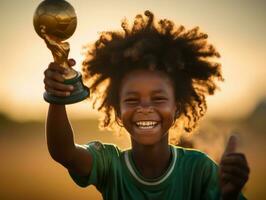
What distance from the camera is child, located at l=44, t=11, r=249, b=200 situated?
5.27 meters

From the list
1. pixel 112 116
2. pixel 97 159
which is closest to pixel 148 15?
pixel 112 116

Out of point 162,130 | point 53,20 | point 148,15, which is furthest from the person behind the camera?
point 148,15

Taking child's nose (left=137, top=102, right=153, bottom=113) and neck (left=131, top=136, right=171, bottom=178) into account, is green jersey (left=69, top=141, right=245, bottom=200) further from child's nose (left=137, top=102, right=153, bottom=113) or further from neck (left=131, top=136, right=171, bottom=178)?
child's nose (left=137, top=102, right=153, bottom=113)

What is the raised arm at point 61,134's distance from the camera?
14.9 feet

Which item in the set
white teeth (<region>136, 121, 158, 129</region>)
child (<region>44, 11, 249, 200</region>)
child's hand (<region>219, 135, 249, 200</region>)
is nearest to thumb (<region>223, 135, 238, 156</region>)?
child's hand (<region>219, 135, 249, 200</region>)

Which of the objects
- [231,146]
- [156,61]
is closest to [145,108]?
[156,61]

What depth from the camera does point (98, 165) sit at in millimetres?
5375

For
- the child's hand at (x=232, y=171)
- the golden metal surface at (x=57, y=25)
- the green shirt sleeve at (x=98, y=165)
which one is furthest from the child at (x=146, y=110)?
the child's hand at (x=232, y=171)

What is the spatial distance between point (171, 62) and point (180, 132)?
3.07 ft

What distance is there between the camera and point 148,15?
5934 millimetres

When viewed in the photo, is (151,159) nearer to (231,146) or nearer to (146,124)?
(146,124)

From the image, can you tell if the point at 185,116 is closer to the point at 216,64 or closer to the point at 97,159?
the point at 216,64

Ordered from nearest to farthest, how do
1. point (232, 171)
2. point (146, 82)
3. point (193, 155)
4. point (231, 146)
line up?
point (232, 171) < point (231, 146) < point (146, 82) < point (193, 155)

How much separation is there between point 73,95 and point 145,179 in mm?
1140
